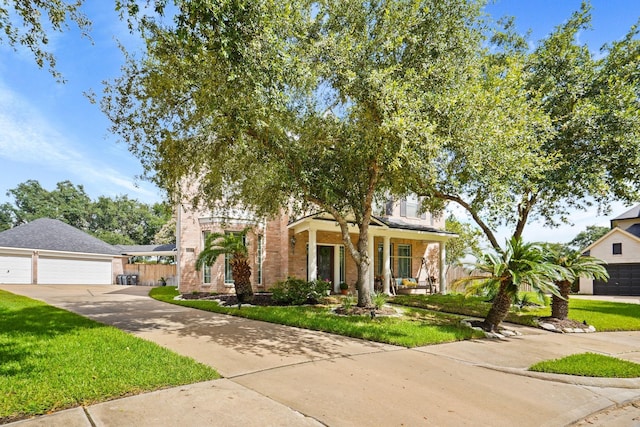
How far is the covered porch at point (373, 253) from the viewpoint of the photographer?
54.3ft

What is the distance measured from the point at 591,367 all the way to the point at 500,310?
310 centimetres

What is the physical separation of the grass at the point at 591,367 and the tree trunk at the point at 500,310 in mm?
2360

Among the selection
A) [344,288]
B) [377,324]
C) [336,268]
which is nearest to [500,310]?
[377,324]

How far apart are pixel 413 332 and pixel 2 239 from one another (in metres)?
29.2

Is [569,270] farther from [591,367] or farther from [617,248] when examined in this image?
[617,248]

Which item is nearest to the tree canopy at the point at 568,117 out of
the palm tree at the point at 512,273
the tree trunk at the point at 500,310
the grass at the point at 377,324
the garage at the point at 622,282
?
the palm tree at the point at 512,273

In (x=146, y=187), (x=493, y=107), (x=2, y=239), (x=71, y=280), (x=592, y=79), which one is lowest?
(x=71, y=280)

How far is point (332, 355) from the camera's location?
21.8 feet

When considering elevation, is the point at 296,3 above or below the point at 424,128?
above

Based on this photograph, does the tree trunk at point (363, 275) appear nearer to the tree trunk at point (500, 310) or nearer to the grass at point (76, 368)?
the tree trunk at point (500, 310)

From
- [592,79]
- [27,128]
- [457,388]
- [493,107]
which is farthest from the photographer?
[27,128]

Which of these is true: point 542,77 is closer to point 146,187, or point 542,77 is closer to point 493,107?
point 493,107

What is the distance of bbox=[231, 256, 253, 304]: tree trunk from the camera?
44.5ft

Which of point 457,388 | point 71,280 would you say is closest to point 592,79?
point 457,388
